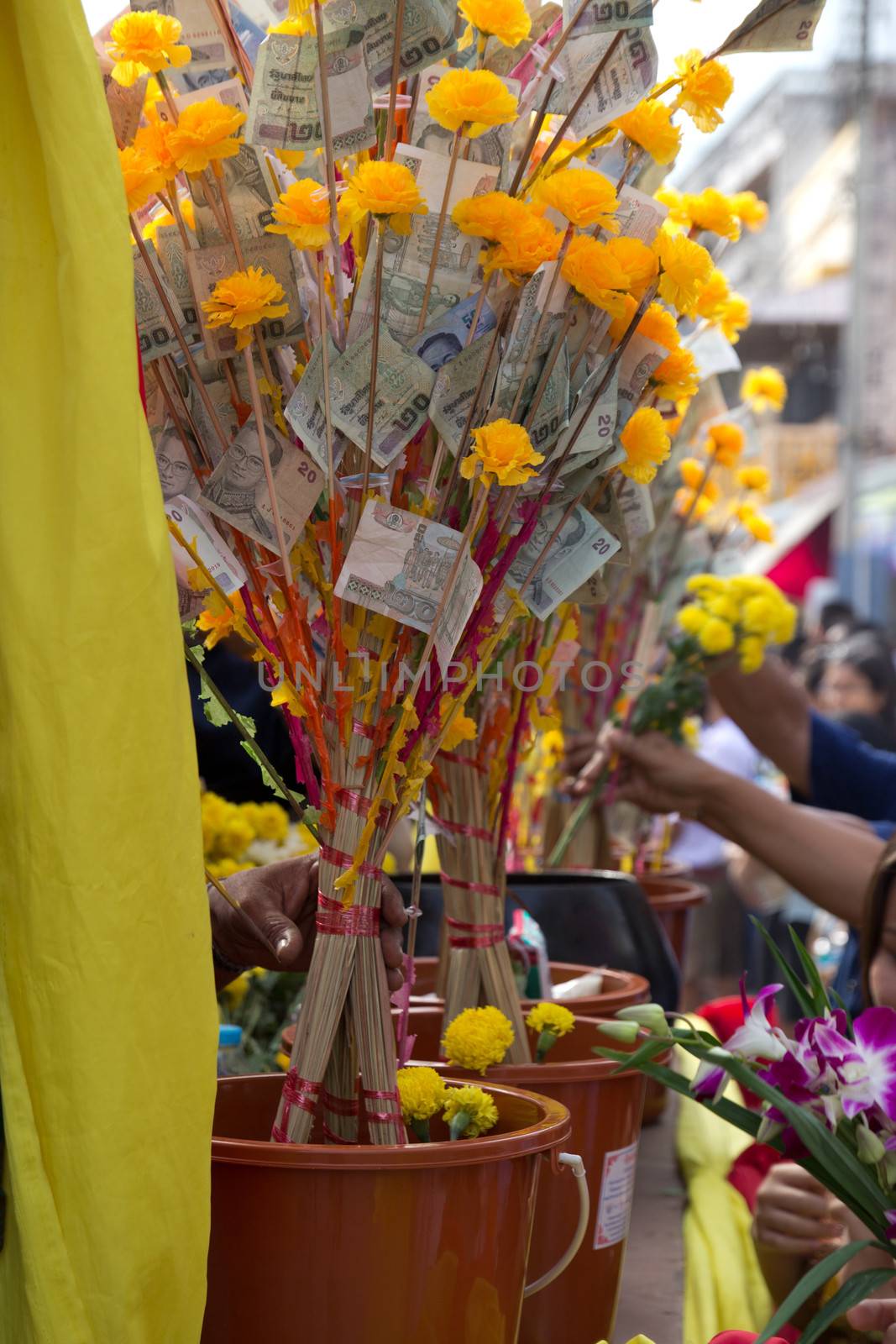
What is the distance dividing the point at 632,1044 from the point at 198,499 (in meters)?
0.58

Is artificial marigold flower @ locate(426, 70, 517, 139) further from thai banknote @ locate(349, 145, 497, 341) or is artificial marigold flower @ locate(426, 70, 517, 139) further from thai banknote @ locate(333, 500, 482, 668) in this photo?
thai banknote @ locate(333, 500, 482, 668)

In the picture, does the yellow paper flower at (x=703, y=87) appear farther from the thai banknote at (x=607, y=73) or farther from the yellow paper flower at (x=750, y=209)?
the yellow paper flower at (x=750, y=209)

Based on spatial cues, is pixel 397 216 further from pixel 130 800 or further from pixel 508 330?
pixel 130 800

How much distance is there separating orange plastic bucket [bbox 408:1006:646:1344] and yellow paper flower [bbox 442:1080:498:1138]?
0.29 feet

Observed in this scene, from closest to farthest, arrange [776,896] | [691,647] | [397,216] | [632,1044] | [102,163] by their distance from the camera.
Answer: [102,163] < [397,216] < [632,1044] < [691,647] < [776,896]

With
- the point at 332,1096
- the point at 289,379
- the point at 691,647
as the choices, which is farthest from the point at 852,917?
the point at 289,379

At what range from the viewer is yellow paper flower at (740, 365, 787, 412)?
6.19 ft

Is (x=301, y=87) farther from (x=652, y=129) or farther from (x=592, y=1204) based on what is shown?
(x=592, y=1204)

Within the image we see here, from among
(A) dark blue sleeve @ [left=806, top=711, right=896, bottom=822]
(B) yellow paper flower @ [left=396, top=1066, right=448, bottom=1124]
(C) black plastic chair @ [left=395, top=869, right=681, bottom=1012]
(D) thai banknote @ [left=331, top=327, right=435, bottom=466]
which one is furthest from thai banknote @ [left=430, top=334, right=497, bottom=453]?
(A) dark blue sleeve @ [left=806, top=711, right=896, bottom=822]

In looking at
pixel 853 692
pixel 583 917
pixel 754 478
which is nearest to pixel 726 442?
pixel 754 478

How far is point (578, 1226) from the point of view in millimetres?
944

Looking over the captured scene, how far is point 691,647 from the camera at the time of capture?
78.0 inches

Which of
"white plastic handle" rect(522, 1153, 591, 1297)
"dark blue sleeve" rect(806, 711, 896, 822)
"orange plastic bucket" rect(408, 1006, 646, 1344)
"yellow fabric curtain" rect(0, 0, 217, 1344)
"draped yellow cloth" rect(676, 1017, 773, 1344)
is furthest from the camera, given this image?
"dark blue sleeve" rect(806, 711, 896, 822)

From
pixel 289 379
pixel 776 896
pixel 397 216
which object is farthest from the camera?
pixel 776 896
